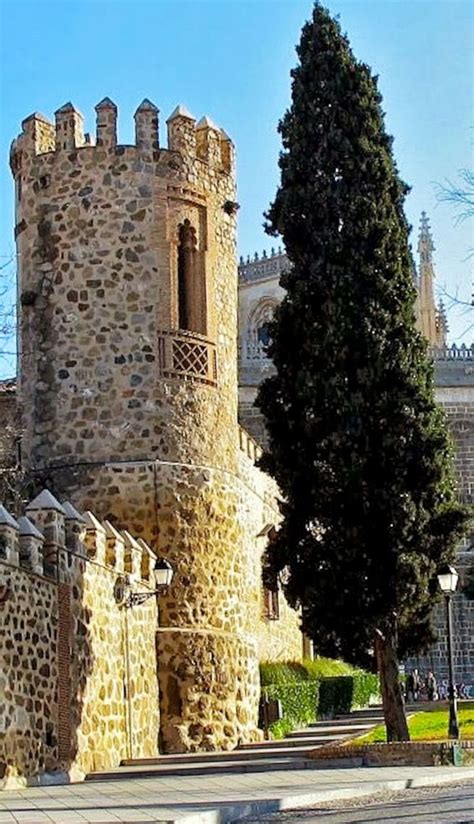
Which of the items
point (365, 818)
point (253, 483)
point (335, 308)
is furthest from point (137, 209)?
point (365, 818)

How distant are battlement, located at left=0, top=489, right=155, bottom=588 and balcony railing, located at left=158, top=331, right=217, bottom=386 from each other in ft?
10.4

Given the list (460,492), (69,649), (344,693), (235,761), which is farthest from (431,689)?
(69,649)

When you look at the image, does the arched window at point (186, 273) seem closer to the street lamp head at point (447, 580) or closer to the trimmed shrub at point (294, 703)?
the street lamp head at point (447, 580)

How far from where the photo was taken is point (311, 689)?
97.1 feet

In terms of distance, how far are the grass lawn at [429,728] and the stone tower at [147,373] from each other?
8.41 ft

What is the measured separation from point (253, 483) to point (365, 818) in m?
18.8

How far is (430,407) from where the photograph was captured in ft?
67.2

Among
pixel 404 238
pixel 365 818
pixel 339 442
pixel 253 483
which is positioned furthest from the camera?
pixel 253 483

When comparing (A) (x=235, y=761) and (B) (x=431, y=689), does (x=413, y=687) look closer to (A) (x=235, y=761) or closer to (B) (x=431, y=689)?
(B) (x=431, y=689)

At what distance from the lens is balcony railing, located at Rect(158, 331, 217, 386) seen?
22.6 meters

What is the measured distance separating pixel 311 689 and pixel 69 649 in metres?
13.0

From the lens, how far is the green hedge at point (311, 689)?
26844mm

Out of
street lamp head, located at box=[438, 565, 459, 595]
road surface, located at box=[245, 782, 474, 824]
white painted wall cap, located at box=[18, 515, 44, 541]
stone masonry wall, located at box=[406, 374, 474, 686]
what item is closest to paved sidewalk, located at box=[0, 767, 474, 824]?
road surface, located at box=[245, 782, 474, 824]

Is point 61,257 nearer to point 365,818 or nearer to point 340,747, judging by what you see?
point 340,747
